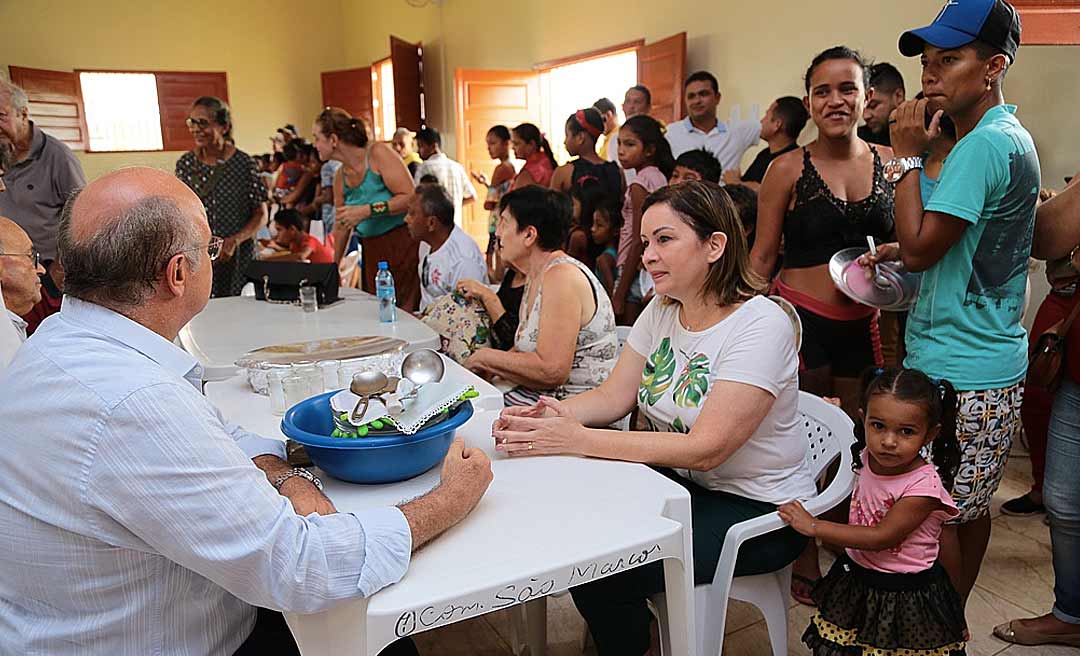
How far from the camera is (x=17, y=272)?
1.72 meters

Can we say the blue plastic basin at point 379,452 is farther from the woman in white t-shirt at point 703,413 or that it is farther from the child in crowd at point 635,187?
the child in crowd at point 635,187

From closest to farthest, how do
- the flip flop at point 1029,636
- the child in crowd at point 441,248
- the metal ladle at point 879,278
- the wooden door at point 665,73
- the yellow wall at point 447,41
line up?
the flip flop at point 1029,636, the metal ladle at point 879,278, the child in crowd at point 441,248, the yellow wall at point 447,41, the wooden door at point 665,73

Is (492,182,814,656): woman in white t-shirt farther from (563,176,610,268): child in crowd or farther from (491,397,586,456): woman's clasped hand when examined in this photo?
(563,176,610,268): child in crowd

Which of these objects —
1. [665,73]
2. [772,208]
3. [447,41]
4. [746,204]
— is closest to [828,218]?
[772,208]

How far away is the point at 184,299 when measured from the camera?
1037 millimetres

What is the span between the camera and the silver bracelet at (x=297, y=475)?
1.18 meters

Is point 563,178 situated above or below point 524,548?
above

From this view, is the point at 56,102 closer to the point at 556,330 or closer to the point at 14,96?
the point at 14,96

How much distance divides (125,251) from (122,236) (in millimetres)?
19

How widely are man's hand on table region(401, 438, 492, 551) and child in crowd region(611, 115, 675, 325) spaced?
228 centimetres

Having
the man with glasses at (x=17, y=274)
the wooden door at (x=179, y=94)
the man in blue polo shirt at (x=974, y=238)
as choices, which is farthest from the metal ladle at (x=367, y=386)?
the wooden door at (x=179, y=94)

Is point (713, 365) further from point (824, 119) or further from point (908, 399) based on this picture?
point (824, 119)

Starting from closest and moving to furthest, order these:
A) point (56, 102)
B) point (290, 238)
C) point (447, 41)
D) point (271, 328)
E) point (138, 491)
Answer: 1. point (138, 491)
2. point (271, 328)
3. point (290, 238)
4. point (56, 102)
5. point (447, 41)

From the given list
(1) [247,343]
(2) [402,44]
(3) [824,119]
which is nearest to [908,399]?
(3) [824,119]
